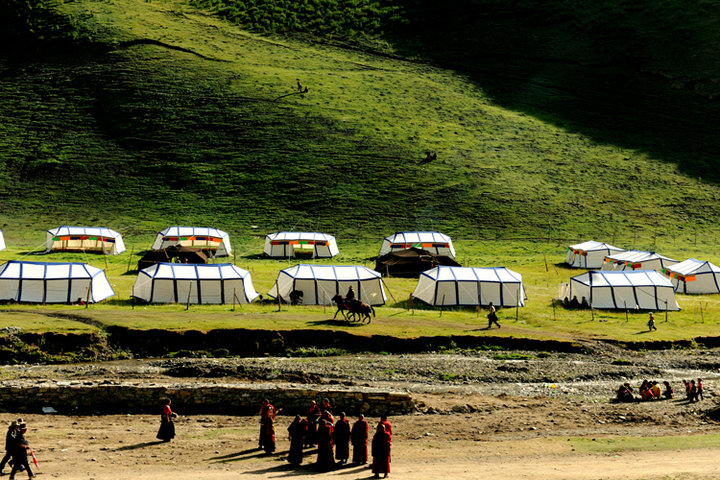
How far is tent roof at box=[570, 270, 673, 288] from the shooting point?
1661 inches

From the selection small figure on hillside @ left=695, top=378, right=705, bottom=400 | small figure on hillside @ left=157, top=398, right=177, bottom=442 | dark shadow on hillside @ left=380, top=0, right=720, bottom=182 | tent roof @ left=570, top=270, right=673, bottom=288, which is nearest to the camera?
small figure on hillside @ left=157, top=398, right=177, bottom=442

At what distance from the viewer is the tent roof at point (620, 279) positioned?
42.2m

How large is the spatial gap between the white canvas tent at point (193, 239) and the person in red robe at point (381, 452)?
45926mm

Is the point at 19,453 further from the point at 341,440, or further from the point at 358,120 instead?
the point at 358,120

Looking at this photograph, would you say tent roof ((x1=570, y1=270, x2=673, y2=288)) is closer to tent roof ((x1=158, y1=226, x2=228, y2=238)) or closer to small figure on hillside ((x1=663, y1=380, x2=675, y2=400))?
small figure on hillside ((x1=663, y1=380, x2=675, y2=400))

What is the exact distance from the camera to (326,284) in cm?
3991

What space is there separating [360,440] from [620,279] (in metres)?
28.9

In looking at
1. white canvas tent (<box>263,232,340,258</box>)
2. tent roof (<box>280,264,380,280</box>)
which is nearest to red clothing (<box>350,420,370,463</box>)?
tent roof (<box>280,264,380,280</box>)

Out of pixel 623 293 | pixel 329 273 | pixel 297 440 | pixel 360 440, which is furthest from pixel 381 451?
pixel 623 293

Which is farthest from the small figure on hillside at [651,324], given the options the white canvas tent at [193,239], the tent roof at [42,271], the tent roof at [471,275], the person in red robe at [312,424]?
the white canvas tent at [193,239]

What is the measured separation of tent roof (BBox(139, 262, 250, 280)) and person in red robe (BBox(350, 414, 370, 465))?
856 inches

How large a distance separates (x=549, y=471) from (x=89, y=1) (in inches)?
5532

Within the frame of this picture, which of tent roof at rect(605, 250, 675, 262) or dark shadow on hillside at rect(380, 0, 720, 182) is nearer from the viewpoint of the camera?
tent roof at rect(605, 250, 675, 262)

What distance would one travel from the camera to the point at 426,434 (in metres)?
22.3
